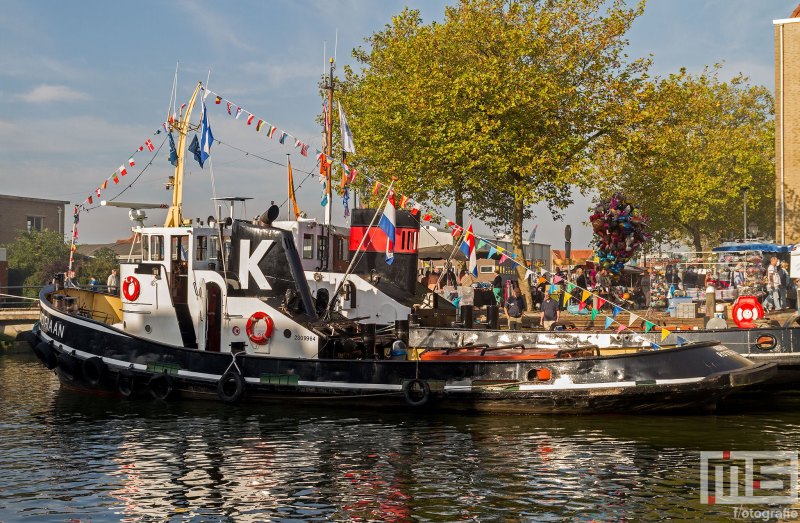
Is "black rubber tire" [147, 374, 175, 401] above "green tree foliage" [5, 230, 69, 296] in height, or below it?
below

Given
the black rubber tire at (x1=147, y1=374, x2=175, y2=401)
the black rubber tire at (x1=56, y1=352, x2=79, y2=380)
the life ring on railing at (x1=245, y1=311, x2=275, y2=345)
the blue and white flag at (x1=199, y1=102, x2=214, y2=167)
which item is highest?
the blue and white flag at (x1=199, y1=102, x2=214, y2=167)

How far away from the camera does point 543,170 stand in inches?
1421

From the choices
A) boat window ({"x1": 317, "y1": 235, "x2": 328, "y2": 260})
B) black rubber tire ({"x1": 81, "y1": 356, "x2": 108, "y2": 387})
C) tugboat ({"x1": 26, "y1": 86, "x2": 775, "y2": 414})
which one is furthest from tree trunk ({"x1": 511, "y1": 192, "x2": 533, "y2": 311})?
black rubber tire ({"x1": 81, "y1": 356, "x2": 108, "y2": 387})

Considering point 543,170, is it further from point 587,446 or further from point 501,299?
point 587,446

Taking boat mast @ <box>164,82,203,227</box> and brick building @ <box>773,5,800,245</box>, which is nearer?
boat mast @ <box>164,82,203,227</box>

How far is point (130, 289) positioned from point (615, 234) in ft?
58.2

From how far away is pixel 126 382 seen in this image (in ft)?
68.6

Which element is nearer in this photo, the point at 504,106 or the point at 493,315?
the point at 493,315

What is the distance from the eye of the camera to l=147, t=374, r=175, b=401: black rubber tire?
66.4 ft

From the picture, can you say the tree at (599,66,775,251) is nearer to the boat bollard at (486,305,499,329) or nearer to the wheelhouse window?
the boat bollard at (486,305,499,329)

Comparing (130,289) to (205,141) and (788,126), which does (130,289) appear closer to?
(205,141)

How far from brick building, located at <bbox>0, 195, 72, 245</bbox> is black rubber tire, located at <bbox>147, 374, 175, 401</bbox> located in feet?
172

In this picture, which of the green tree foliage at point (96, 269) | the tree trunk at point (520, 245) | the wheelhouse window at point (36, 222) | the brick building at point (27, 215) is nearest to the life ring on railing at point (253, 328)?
the tree trunk at point (520, 245)

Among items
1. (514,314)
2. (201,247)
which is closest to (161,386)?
(201,247)
